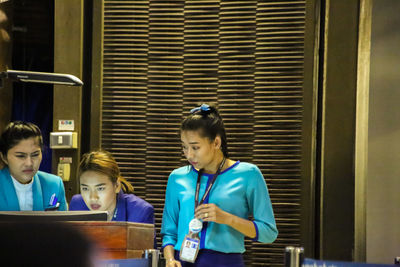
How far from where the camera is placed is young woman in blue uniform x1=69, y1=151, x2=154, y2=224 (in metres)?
3.27

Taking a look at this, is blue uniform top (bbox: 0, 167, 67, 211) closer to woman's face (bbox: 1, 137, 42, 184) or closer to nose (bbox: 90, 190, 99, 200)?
woman's face (bbox: 1, 137, 42, 184)

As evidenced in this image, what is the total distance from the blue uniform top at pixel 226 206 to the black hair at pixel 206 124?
173 millimetres

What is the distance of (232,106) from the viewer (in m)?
4.50

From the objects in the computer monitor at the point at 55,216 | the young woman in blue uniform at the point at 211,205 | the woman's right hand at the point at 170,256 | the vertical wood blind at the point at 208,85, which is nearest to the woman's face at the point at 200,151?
the young woman in blue uniform at the point at 211,205

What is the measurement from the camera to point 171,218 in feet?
10.1

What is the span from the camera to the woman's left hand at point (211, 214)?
9.16 feet

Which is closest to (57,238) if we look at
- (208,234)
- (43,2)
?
(208,234)

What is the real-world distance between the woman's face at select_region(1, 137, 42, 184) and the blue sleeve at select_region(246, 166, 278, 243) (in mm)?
1130

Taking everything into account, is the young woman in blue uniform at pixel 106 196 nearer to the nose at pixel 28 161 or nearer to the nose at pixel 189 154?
the nose at pixel 28 161

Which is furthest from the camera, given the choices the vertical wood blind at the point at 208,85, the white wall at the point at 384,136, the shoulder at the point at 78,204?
the white wall at the point at 384,136

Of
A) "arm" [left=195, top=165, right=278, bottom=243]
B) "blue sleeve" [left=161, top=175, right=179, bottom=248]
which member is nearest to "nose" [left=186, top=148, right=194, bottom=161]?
"blue sleeve" [left=161, top=175, right=179, bottom=248]

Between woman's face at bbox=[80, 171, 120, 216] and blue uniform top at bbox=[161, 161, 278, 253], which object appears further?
woman's face at bbox=[80, 171, 120, 216]

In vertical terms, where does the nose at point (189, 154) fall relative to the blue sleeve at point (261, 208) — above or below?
above

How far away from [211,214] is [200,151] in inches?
14.0
